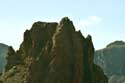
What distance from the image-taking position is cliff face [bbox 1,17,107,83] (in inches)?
4961

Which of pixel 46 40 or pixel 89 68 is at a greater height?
pixel 46 40

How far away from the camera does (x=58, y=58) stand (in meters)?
126

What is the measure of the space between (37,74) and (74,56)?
526 inches

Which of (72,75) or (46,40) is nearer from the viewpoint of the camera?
(72,75)

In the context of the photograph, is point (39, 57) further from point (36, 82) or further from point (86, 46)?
point (86, 46)

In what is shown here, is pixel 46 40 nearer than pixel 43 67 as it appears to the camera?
No

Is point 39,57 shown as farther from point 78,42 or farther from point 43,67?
point 78,42

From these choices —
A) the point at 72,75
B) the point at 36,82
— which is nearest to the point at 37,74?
the point at 36,82

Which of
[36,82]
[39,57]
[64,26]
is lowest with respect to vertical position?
[36,82]

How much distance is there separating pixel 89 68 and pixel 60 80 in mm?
14868

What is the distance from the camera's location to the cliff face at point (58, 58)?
A: 413 ft

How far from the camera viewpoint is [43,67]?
424 ft

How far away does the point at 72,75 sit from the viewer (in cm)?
12788

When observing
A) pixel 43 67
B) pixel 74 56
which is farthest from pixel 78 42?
pixel 43 67
